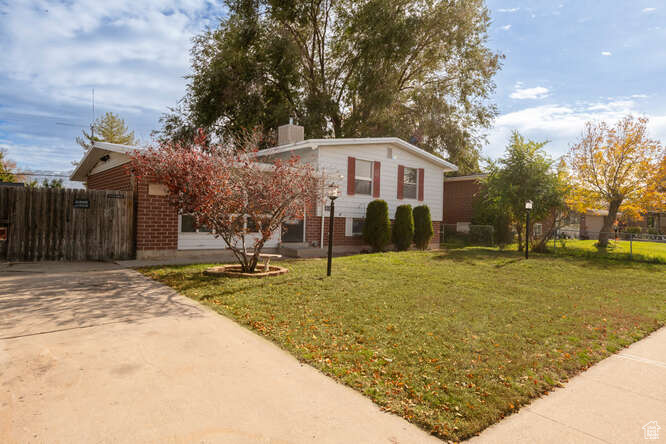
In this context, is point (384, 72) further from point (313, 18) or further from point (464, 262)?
point (464, 262)

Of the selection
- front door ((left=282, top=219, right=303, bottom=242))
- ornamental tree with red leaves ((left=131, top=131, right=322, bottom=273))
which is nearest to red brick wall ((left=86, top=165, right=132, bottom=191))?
ornamental tree with red leaves ((left=131, top=131, right=322, bottom=273))

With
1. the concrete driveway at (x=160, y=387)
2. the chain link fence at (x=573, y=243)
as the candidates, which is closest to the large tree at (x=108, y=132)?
the chain link fence at (x=573, y=243)

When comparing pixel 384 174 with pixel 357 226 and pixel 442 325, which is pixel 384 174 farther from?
pixel 442 325

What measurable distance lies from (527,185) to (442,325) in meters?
12.4

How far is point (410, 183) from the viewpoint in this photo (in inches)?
617

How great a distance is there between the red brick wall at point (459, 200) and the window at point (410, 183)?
27.5ft

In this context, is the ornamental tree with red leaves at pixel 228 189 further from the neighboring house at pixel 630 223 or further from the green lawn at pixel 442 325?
the neighboring house at pixel 630 223

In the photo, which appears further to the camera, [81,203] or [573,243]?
[573,243]

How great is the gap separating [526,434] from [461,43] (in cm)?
2104

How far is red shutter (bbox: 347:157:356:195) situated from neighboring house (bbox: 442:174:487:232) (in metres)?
11.5

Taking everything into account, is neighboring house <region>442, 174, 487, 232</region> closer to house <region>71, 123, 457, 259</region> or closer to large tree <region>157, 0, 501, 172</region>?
large tree <region>157, 0, 501, 172</region>

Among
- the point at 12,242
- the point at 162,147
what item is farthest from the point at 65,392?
the point at 12,242

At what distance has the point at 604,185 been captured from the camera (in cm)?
1667
